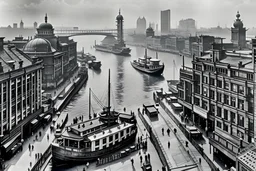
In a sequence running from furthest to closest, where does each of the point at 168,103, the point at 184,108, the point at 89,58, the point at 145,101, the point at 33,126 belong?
the point at 89,58, the point at 145,101, the point at 168,103, the point at 184,108, the point at 33,126

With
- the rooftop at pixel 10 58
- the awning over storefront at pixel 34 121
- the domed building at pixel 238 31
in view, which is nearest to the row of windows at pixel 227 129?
the awning over storefront at pixel 34 121

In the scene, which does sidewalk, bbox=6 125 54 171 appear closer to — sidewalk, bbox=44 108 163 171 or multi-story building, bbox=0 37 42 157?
multi-story building, bbox=0 37 42 157

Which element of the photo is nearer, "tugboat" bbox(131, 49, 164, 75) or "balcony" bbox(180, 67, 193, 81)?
"balcony" bbox(180, 67, 193, 81)

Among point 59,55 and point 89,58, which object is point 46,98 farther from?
point 89,58

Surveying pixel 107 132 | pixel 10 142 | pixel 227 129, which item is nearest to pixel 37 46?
pixel 10 142

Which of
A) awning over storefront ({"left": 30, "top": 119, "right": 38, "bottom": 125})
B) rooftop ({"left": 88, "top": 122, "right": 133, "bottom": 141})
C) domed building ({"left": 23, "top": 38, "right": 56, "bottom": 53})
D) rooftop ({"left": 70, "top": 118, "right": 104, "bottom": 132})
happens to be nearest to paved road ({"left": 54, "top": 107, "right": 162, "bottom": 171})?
rooftop ({"left": 88, "top": 122, "right": 133, "bottom": 141})

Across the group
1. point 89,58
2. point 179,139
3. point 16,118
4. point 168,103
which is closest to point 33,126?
point 16,118

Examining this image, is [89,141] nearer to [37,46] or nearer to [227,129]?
[227,129]
